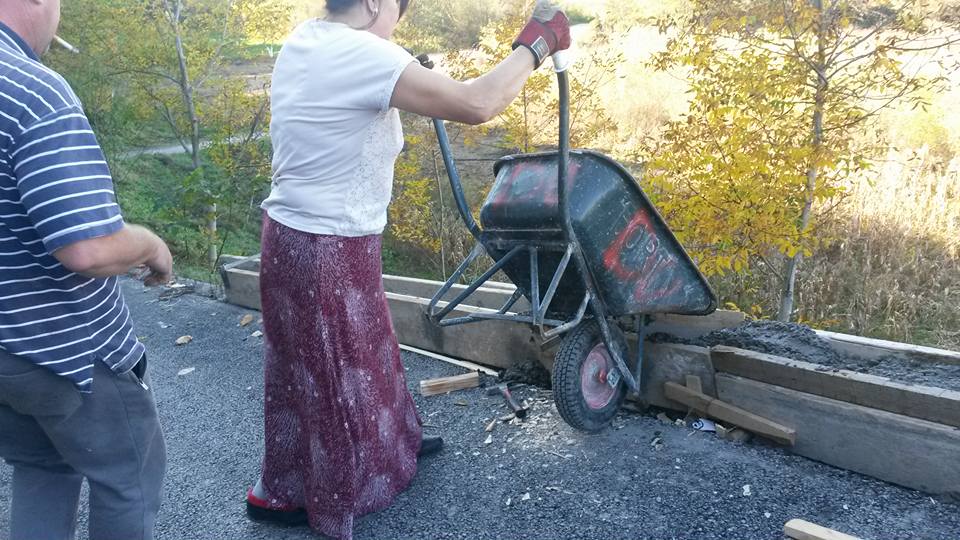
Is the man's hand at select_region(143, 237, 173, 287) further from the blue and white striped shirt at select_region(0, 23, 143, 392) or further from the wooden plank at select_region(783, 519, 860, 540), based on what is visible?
the wooden plank at select_region(783, 519, 860, 540)

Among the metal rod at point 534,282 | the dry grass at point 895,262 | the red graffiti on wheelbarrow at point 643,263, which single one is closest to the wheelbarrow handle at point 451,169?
the metal rod at point 534,282

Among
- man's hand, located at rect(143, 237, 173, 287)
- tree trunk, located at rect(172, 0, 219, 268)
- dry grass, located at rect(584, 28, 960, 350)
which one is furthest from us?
tree trunk, located at rect(172, 0, 219, 268)

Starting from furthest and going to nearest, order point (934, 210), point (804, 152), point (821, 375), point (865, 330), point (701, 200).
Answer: point (934, 210) < point (865, 330) < point (701, 200) < point (804, 152) < point (821, 375)

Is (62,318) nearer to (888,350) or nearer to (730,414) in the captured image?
(730,414)

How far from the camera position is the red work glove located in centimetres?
236

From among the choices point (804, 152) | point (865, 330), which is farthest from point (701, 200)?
point (865, 330)

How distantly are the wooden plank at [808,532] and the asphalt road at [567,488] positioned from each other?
11 centimetres

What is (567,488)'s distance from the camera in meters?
3.09

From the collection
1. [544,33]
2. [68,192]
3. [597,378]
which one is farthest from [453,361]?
[68,192]

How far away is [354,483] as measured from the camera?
276cm

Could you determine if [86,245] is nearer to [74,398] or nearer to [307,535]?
[74,398]

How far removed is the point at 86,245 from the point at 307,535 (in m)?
1.72

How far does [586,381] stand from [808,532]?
1136 millimetres

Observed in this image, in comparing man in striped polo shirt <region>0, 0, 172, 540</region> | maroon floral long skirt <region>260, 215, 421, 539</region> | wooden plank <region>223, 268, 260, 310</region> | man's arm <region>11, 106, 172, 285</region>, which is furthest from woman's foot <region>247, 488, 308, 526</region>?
wooden plank <region>223, 268, 260, 310</region>
